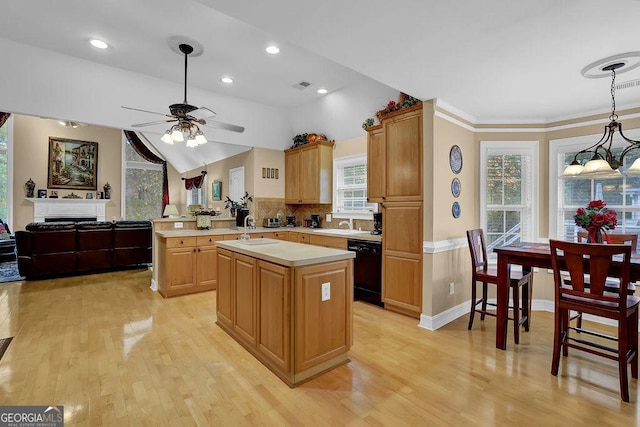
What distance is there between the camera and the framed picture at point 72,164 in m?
8.17

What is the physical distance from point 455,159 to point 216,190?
16.4ft

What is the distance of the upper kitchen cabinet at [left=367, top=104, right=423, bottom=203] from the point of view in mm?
3367

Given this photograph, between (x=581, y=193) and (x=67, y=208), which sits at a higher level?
(x=581, y=193)

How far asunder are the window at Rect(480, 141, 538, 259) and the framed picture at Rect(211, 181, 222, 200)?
5034 mm

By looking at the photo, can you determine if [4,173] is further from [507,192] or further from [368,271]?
[507,192]

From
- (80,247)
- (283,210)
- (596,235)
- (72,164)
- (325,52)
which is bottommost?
(80,247)

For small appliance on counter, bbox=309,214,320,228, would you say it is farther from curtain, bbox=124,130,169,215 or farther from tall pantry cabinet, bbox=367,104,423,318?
curtain, bbox=124,130,169,215

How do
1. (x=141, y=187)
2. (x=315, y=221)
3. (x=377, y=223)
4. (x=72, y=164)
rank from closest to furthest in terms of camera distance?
1. (x=377, y=223)
2. (x=315, y=221)
3. (x=72, y=164)
4. (x=141, y=187)

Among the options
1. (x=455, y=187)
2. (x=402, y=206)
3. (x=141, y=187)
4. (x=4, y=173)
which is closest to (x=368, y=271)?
(x=402, y=206)

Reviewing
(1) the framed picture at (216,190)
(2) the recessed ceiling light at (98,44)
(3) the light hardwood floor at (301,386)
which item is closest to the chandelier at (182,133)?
(2) the recessed ceiling light at (98,44)

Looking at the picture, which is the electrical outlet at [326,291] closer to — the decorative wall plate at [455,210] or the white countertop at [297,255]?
the white countertop at [297,255]

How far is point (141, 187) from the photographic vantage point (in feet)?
30.3

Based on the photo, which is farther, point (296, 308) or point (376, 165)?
point (376, 165)

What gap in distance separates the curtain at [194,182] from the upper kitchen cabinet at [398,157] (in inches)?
188
